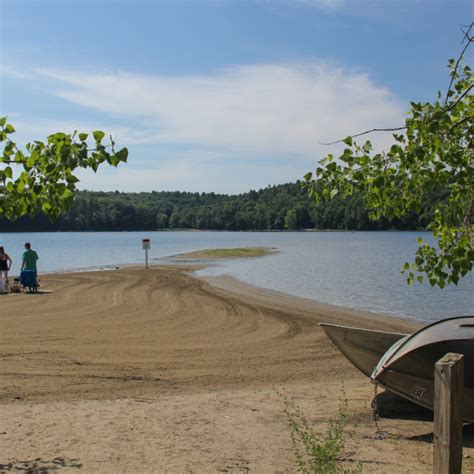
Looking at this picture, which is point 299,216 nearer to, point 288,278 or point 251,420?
point 288,278

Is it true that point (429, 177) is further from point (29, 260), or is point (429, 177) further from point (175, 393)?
point (29, 260)

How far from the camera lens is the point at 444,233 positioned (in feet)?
20.3

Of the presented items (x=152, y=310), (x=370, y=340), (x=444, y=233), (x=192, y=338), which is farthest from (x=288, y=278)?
(x=444, y=233)

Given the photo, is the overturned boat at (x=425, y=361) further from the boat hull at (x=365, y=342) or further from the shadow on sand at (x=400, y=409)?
the boat hull at (x=365, y=342)

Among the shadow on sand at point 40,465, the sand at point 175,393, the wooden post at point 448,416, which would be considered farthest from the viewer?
the sand at point 175,393

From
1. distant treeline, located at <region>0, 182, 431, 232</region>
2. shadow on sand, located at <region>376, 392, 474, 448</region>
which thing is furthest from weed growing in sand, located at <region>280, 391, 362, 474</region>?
distant treeline, located at <region>0, 182, 431, 232</region>

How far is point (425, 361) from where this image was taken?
7254 millimetres

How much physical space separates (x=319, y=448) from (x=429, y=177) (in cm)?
284

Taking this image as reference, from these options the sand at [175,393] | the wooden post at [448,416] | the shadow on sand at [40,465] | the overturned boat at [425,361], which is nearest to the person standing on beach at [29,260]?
the sand at [175,393]

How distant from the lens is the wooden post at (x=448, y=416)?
451cm

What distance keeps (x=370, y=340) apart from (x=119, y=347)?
562 centimetres

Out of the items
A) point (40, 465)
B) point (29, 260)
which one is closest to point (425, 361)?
point (40, 465)

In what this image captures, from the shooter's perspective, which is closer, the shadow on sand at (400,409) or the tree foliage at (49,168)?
the tree foliage at (49,168)

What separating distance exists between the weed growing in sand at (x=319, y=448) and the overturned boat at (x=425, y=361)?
85 centimetres
